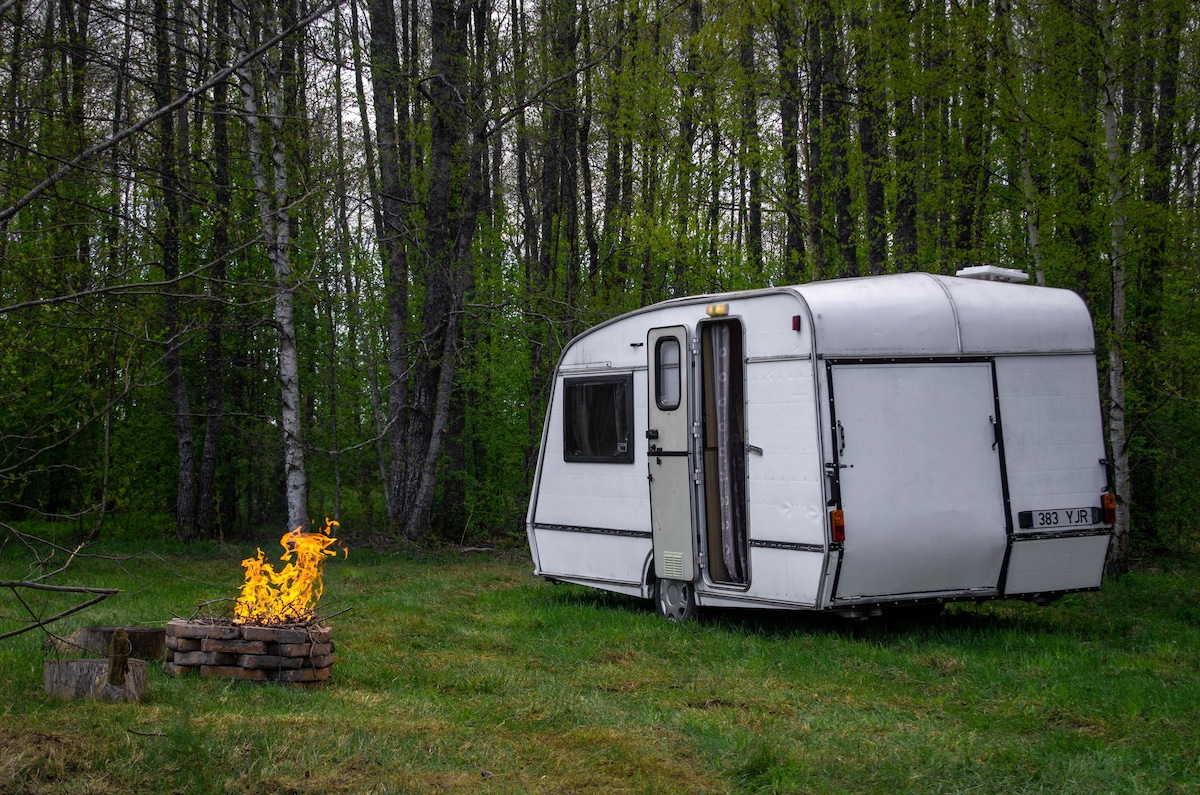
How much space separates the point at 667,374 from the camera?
995 cm

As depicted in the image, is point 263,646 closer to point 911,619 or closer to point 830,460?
point 830,460

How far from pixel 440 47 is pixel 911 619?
10933 millimetres

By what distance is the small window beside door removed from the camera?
32.2 feet

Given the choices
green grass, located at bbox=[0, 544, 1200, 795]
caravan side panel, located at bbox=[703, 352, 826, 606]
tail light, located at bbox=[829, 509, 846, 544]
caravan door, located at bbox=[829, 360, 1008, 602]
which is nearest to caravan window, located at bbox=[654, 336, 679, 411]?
caravan side panel, located at bbox=[703, 352, 826, 606]

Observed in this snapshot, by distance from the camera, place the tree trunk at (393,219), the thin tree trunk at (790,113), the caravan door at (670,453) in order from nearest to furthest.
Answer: the caravan door at (670,453) < the thin tree trunk at (790,113) < the tree trunk at (393,219)

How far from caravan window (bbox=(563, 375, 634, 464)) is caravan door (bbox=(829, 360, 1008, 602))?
8.44ft

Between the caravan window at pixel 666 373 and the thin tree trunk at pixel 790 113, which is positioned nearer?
the caravan window at pixel 666 373

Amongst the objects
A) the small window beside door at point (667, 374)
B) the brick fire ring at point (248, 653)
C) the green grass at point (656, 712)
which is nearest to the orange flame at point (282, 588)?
the brick fire ring at point (248, 653)

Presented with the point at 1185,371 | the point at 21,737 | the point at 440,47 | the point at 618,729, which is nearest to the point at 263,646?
the point at 21,737

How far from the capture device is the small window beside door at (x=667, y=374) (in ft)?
32.2

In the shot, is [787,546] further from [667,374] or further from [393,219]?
[393,219]

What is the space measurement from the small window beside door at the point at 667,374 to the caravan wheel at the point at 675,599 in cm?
160

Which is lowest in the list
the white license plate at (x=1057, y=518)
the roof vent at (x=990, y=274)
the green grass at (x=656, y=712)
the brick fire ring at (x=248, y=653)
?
the green grass at (x=656, y=712)

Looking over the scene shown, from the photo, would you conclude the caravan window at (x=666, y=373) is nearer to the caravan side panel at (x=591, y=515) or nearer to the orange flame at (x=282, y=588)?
the caravan side panel at (x=591, y=515)
